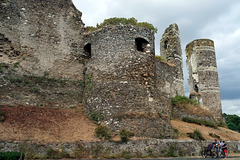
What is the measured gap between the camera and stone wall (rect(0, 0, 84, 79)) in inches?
595

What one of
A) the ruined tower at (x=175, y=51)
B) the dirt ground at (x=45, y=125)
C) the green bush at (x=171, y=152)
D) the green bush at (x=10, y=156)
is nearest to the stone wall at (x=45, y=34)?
the dirt ground at (x=45, y=125)

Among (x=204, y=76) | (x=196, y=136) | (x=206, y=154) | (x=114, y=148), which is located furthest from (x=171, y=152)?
(x=204, y=76)

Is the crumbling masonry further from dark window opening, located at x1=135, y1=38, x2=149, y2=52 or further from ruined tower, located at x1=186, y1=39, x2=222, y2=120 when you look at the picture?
ruined tower, located at x1=186, y1=39, x2=222, y2=120

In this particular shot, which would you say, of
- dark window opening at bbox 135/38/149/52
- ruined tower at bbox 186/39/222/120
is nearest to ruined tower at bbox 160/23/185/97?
ruined tower at bbox 186/39/222/120

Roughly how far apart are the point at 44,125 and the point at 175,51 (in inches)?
608

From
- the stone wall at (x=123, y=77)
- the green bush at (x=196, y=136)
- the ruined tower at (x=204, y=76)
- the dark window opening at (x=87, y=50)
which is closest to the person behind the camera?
the stone wall at (x=123, y=77)

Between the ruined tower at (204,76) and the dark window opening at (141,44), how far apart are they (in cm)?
1237

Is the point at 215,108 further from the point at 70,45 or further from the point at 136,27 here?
the point at 70,45

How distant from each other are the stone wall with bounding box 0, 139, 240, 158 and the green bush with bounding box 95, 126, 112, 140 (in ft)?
1.77

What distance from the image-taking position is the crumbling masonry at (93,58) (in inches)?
543

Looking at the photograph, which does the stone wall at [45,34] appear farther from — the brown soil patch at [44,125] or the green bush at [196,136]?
the green bush at [196,136]

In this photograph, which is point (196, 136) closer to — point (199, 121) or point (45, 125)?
point (199, 121)

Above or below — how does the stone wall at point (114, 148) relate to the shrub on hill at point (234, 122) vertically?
below

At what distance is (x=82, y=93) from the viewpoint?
53.0ft
